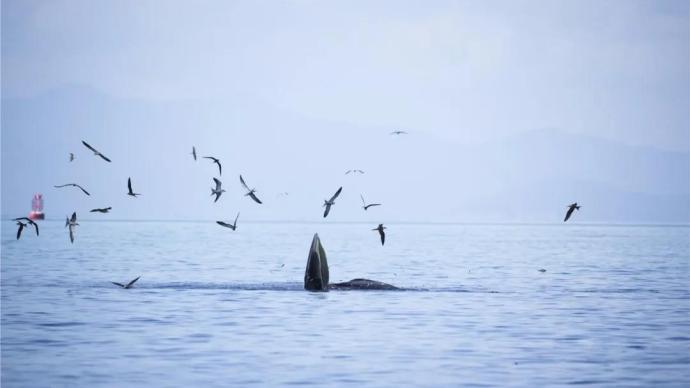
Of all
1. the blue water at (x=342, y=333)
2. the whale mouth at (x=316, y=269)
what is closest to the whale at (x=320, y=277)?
the whale mouth at (x=316, y=269)

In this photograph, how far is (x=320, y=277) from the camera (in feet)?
159

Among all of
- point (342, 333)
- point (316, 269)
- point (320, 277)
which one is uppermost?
point (316, 269)

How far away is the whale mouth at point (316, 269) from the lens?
4484cm

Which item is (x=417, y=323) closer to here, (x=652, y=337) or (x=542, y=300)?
(x=652, y=337)

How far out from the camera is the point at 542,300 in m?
47.5

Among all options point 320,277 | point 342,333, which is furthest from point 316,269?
point 342,333

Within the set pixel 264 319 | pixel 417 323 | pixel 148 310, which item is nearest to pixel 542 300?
pixel 417 323

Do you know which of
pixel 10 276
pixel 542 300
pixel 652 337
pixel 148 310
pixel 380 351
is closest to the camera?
pixel 380 351

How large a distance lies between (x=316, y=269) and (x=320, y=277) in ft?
3.45

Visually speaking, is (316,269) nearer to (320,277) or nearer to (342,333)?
(320,277)

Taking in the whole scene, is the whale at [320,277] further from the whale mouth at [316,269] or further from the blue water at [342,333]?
the blue water at [342,333]

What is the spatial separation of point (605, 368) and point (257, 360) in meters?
9.43

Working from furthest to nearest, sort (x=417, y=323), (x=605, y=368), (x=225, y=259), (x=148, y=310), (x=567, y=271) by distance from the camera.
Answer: (x=225, y=259) → (x=567, y=271) → (x=148, y=310) → (x=417, y=323) → (x=605, y=368)

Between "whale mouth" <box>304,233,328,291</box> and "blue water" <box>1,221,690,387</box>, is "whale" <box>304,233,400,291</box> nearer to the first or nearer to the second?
"whale mouth" <box>304,233,328,291</box>
